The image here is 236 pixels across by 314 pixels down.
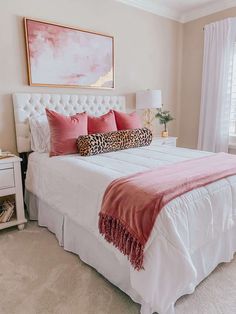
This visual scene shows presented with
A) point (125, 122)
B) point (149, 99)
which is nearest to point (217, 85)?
point (149, 99)

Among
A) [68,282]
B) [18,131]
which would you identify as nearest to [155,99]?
[18,131]

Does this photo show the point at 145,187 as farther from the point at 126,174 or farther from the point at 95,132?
the point at 95,132

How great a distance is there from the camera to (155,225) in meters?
1.27

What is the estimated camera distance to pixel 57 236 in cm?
226

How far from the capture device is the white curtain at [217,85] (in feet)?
11.9

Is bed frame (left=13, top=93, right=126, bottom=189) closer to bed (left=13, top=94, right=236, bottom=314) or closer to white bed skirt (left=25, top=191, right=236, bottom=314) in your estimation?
bed (left=13, top=94, right=236, bottom=314)

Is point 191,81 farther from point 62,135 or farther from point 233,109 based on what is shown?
point 62,135

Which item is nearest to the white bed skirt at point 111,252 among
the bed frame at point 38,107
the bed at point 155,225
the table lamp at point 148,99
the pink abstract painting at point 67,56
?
the bed at point 155,225

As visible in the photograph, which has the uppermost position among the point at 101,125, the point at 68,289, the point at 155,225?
the point at 101,125

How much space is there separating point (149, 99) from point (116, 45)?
91 cm

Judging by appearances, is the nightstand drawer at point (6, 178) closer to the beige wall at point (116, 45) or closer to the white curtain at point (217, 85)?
the beige wall at point (116, 45)

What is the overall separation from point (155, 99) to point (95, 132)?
4.30 feet

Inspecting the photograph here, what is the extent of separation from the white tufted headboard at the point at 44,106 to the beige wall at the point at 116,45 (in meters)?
0.10

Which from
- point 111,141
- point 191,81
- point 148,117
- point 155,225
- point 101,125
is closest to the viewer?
point 155,225
